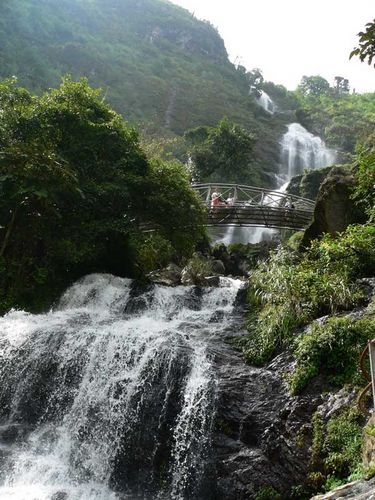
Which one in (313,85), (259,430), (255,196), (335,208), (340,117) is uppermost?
(313,85)

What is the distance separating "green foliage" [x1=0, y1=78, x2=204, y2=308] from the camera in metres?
12.9

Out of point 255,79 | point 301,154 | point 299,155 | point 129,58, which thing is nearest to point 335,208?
point 299,155

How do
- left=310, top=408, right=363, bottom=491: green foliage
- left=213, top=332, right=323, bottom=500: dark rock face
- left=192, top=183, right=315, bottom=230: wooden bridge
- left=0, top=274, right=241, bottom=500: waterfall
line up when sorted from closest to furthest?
left=310, top=408, right=363, bottom=491: green foliage → left=213, top=332, right=323, bottom=500: dark rock face → left=0, top=274, right=241, bottom=500: waterfall → left=192, top=183, right=315, bottom=230: wooden bridge

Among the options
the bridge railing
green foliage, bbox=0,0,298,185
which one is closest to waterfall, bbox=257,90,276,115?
green foliage, bbox=0,0,298,185

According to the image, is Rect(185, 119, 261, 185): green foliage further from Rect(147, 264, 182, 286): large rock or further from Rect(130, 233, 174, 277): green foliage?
Rect(147, 264, 182, 286): large rock

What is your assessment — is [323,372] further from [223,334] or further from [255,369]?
[223,334]

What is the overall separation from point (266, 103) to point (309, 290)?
203 feet

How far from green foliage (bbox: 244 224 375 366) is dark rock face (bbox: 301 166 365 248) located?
2.15m

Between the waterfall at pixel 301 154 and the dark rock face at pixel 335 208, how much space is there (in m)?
29.2

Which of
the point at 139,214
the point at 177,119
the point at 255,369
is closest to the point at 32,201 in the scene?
the point at 139,214

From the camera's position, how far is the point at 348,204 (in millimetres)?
13406

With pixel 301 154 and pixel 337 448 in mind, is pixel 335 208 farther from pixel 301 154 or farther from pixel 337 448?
pixel 301 154

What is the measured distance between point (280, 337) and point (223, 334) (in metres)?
1.92

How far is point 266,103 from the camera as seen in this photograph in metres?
66.7
